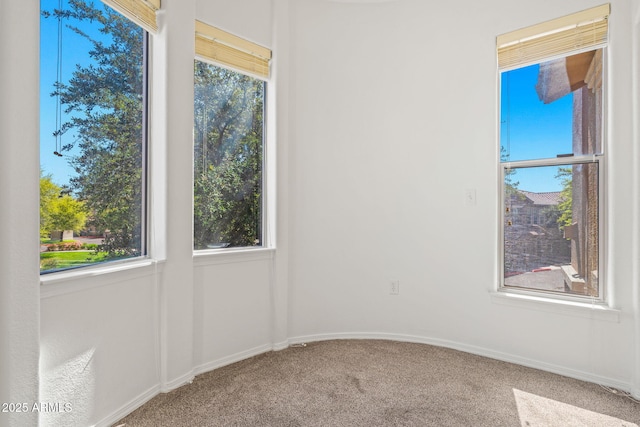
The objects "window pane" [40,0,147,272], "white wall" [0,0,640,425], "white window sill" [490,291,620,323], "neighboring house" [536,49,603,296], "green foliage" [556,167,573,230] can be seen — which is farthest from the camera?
"green foliage" [556,167,573,230]

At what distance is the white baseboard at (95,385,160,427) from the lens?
5.83ft

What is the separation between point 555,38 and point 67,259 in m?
3.36

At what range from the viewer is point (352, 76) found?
10.2 ft

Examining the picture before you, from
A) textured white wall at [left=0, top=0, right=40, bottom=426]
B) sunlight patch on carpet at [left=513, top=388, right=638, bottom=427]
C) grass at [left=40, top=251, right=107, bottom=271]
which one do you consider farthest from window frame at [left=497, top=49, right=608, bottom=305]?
textured white wall at [left=0, top=0, right=40, bottom=426]

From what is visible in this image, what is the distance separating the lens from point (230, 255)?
2.56 m

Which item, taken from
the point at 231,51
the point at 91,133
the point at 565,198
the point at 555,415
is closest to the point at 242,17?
the point at 231,51

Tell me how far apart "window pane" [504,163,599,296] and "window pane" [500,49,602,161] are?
0.15 meters

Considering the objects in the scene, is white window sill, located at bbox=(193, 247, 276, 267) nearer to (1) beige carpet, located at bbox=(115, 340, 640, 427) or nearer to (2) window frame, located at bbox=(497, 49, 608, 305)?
(1) beige carpet, located at bbox=(115, 340, 640, 427)

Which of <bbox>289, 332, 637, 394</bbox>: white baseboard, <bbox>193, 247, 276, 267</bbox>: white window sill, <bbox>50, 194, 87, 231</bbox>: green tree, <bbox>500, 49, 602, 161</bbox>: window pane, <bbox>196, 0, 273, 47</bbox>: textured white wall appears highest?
<bbox>196, 0, 273, 47</bbox>: textured white wall

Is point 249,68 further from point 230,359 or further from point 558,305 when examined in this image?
point 558,305

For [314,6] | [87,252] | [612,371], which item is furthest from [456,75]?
[87,252]

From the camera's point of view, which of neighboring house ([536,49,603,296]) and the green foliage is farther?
the green foliage

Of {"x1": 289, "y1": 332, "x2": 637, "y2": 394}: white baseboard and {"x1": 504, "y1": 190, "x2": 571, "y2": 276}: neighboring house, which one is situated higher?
{"x1": 504, "y1": 190, "x2": 571, "y2": 276}: neighboring house

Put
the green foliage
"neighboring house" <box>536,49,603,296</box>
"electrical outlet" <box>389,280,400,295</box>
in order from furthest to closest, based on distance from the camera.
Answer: "electrical outlet" <box>389,280,400,295</box> < the green foliage < "neighboring house" <box>536,49,603,296</box>
